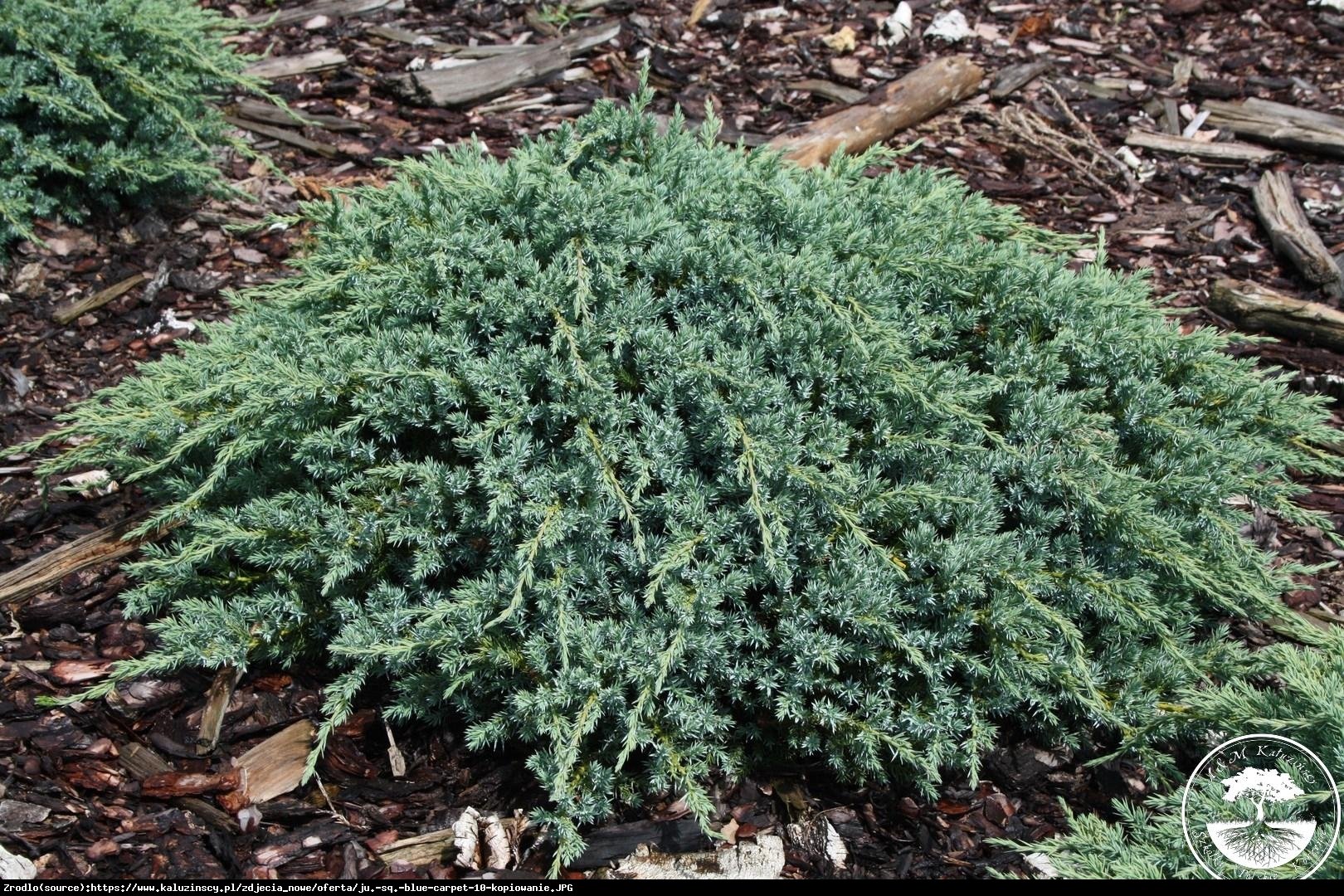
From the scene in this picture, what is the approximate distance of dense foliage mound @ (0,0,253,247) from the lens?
15.0ft

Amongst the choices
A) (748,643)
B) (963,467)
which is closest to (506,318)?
(748,643)

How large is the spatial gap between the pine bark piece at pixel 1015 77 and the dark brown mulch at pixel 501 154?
60mm

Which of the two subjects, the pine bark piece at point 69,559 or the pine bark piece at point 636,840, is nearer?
the pine bark piece at point 636,840

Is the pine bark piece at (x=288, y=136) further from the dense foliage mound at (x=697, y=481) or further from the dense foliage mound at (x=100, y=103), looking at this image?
the dense foliage mound at (x=697, y=481)

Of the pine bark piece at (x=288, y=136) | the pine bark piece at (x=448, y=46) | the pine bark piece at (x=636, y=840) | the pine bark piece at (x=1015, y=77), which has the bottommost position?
the pine bark piece at (x=636, y=840)

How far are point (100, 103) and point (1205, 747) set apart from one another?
478 centimetres

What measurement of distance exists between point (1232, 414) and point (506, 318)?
7.55ft

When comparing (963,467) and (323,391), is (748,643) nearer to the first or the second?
(963,467)

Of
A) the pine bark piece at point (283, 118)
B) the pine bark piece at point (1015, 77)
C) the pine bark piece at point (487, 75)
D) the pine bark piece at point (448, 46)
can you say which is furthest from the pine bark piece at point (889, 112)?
the pine bark piece at point (283, 118)

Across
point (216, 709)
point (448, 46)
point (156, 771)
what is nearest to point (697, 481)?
point (216, 709)

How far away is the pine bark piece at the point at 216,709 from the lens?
127 inches

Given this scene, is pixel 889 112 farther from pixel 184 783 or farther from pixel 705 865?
pixel 184 783

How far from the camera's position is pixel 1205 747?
310 cm

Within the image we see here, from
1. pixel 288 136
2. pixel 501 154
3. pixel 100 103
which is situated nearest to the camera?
pixel 100 103
